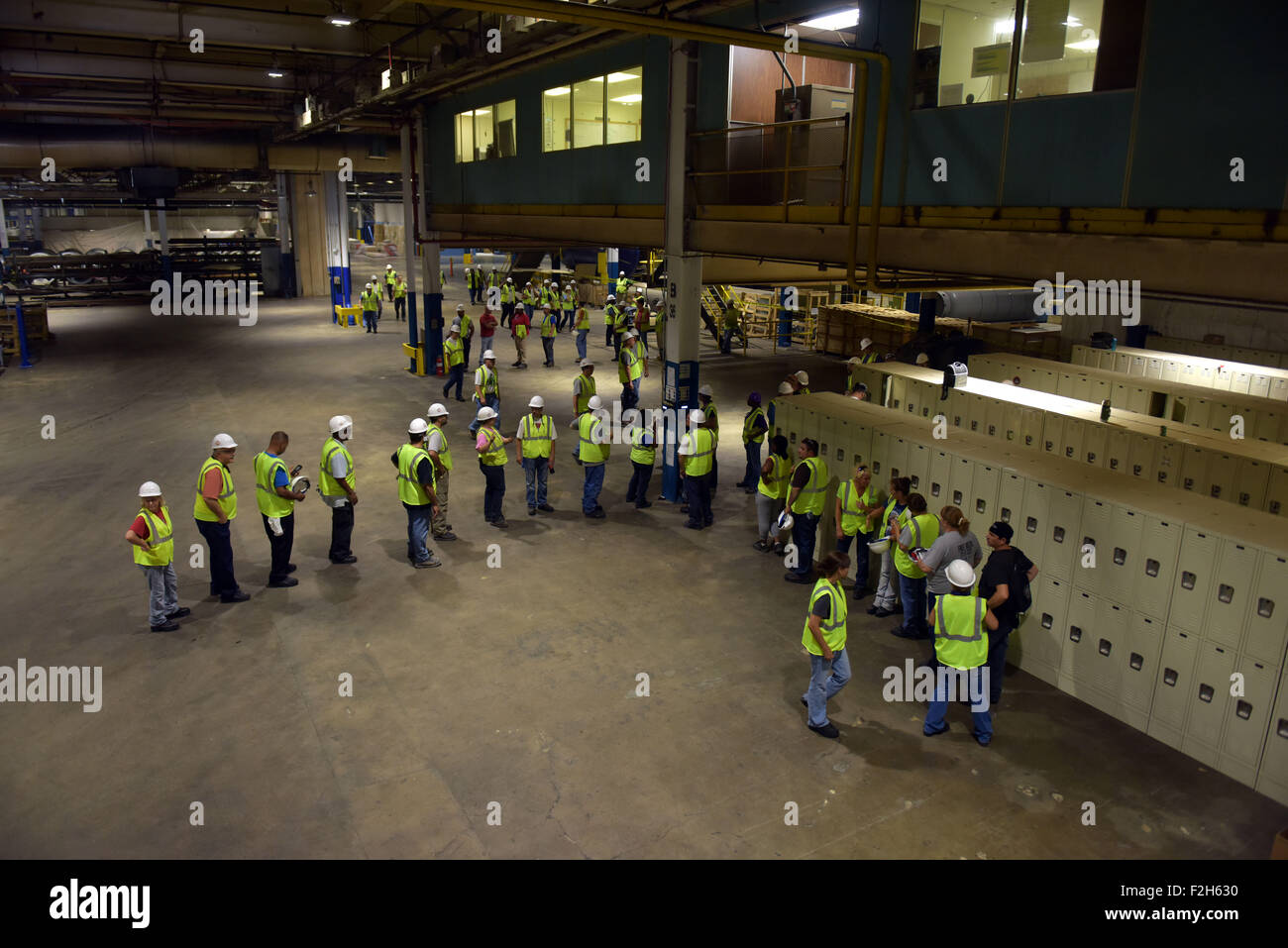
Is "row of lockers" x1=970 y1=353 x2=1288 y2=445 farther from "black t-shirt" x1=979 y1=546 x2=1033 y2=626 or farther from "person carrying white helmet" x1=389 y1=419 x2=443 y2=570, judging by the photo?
"person carrying white helmet" x1=389 y1=419 x2=443 y2=570

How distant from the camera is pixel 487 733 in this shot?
7.59 metres

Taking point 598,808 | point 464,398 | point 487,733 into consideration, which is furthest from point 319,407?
point 598,808

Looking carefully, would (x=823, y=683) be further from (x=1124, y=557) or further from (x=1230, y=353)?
(x=1230, y=353)

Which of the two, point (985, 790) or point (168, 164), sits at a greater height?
point (168, 164)

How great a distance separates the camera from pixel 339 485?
35.2ft

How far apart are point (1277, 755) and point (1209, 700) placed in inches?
23.0

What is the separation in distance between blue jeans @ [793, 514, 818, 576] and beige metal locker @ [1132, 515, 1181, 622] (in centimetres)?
389

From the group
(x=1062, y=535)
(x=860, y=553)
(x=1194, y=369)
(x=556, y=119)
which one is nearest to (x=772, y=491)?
(x=860, y=553)

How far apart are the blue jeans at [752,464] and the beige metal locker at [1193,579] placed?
7.33 m

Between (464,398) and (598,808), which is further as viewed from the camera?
(464,398)

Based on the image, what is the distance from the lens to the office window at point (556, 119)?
16.2 meters

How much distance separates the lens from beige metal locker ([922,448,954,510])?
9469mm

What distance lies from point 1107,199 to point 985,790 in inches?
216
